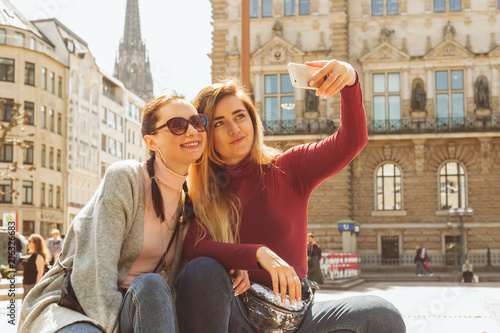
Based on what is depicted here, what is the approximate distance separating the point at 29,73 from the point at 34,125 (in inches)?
140

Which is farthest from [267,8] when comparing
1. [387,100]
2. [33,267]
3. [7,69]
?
[33,267]

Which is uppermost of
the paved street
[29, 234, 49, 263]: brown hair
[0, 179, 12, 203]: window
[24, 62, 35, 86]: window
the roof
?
the roof

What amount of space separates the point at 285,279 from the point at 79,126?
53262 mm

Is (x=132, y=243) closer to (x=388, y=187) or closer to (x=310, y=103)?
(x=310, y=103)

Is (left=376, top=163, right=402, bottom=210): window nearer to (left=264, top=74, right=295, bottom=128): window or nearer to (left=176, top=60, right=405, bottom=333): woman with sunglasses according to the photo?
(left=264, top=74, right=295, bottom=128): window

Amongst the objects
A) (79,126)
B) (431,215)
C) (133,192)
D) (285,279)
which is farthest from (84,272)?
(79,126)

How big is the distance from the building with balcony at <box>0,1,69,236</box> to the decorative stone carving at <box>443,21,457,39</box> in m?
25.4

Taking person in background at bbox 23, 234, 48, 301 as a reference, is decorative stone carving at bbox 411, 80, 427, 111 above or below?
above

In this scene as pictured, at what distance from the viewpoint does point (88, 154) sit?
187 feet

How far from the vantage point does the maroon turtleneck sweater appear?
3.22m

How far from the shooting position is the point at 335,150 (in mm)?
3311

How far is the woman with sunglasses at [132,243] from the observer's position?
272 centimetres

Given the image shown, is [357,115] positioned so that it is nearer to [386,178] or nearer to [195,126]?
[195,126]

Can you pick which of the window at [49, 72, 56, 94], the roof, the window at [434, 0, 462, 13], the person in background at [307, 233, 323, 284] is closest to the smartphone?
the person in background at [307, 233, 323, 284]
